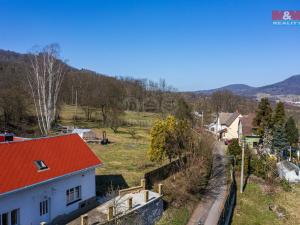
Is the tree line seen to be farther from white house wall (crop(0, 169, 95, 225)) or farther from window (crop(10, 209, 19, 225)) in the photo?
window (crop(10, 209, 19, 225))

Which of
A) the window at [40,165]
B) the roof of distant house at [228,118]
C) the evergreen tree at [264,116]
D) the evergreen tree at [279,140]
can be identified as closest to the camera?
the window at [40,165]

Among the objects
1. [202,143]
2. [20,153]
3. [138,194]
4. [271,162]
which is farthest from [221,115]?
[20,153]

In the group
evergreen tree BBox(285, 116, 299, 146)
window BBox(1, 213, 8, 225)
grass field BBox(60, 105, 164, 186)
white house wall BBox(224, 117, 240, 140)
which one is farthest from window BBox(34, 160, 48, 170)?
white house wall BBox(224, 117, 240, 140)

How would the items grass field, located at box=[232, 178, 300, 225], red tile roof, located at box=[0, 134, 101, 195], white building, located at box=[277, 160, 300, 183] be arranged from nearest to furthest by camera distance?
1. red tile roof, located at box=[0, 134, 101, 195]
2. grass field, located at box=[232, 178, 300, 225]
3. white building, located at box=[277, 160, 300, 183]

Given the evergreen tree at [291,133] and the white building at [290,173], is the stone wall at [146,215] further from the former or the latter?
the evergreen tree at [291,133]

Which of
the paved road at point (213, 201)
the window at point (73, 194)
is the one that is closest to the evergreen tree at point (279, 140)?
the paved road at point (213, 201)
